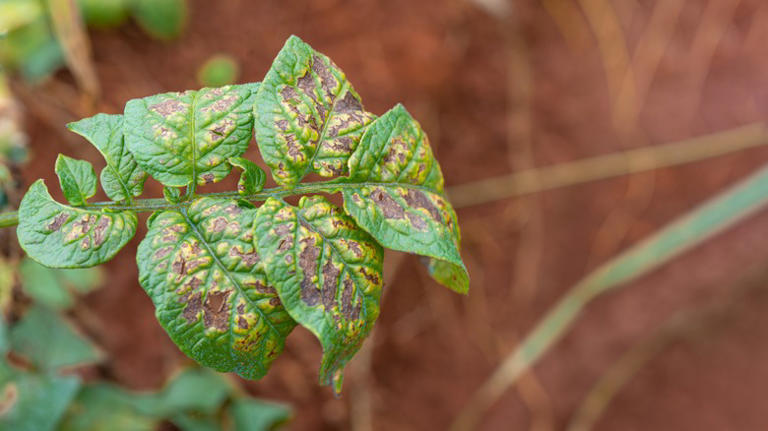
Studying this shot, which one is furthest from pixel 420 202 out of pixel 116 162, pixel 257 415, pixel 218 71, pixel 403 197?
pixel 218 71

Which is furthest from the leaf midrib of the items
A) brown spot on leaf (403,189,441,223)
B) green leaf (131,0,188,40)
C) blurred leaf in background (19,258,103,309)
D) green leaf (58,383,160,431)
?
green leaf (131,0,188,40)

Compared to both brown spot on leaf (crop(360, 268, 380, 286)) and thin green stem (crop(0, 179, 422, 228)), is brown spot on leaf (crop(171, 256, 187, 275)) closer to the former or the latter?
thin green stem (crop(0, 179, 422, 228))

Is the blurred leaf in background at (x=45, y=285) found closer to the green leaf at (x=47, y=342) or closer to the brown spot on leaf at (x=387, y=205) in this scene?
the green leaf at (x=47, y=342)

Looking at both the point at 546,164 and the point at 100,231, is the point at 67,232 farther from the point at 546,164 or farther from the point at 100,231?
the point at 546,164

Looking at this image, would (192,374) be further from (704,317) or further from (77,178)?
(704,317)

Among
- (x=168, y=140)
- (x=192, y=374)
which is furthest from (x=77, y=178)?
(x=192, y=374)

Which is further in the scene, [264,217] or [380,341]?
[380,341]
